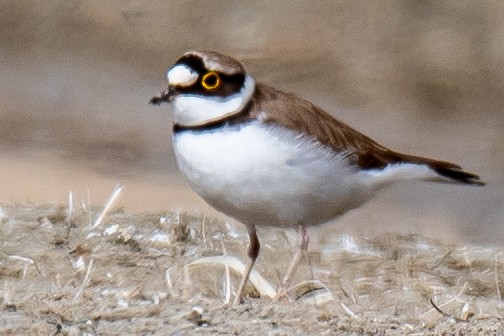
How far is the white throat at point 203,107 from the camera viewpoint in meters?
4.83

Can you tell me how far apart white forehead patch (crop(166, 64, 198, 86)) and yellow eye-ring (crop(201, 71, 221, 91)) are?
1.4 inches

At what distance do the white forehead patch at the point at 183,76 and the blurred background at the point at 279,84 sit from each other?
11.6 feet

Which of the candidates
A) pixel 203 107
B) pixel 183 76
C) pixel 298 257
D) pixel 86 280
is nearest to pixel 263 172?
pixel 203 107

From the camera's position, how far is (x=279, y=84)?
359 inches

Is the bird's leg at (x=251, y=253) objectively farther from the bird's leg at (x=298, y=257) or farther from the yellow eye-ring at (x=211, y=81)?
the yellow eye-ring at (x=211, y=81)

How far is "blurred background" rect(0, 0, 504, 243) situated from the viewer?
869 centimetres

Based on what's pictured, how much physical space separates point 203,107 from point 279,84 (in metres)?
4.30

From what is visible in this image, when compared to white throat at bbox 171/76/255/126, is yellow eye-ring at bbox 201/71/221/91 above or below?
above

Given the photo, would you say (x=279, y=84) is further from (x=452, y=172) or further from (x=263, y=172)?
(x=263, y=172)

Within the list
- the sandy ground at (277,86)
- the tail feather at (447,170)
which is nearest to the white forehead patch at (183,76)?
the tail feather at (447,170)

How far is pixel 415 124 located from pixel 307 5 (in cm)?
99

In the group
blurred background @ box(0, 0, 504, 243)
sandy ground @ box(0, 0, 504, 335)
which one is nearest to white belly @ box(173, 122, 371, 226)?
sandy ground @ box(0, 0, 504, 335)

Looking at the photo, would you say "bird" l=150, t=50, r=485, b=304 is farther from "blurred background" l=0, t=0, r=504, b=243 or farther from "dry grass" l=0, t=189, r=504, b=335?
"blurred background" l=0, t=0, r=504, b=243

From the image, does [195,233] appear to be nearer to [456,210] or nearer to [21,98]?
[456,210]
